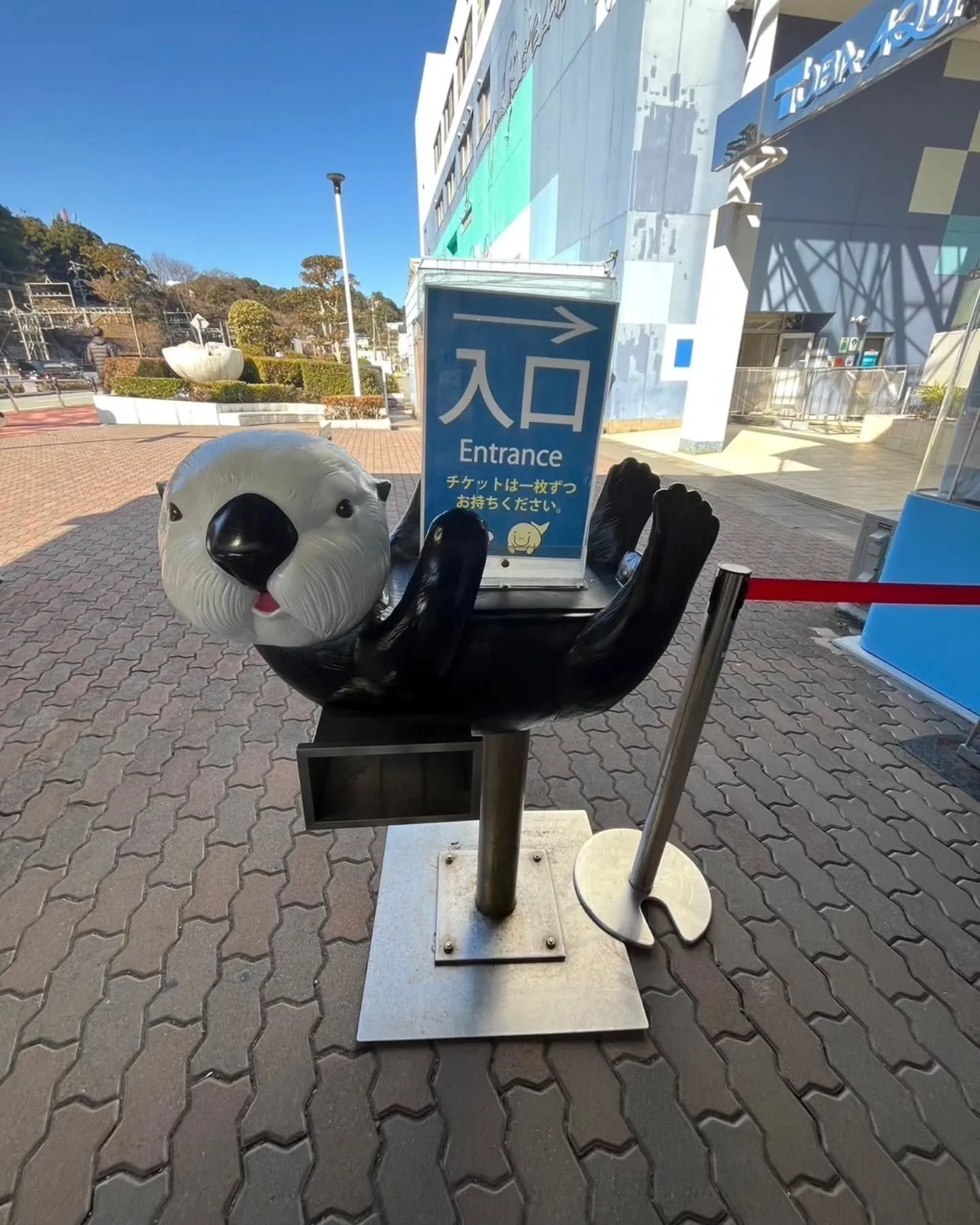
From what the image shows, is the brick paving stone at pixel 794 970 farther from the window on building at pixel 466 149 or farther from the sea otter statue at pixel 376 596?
the window on building at pixel 466 149

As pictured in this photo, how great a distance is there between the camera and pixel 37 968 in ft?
5.61

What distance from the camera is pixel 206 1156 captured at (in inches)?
51.8

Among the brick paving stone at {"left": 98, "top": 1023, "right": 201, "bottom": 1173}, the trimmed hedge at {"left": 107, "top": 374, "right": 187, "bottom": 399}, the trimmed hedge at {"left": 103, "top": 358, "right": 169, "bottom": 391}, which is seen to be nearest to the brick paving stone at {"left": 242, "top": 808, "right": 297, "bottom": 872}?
the brick paving stone at {"left": 98, "top": 1023, "right": 201, "bottom": 1173}

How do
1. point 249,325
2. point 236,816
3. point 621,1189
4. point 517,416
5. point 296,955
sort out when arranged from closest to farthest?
point 517,416
point 621,1189
point 296,955
point 236,816
point 249,325

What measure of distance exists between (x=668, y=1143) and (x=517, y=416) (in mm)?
1680

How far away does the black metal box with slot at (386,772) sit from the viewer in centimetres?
101

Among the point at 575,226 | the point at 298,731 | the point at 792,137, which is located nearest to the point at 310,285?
the point at 575,226

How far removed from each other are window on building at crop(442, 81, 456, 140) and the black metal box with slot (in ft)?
123

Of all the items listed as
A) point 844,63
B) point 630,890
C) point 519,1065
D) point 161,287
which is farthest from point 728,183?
point 161,287

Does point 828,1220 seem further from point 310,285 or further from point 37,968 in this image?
point 310,285

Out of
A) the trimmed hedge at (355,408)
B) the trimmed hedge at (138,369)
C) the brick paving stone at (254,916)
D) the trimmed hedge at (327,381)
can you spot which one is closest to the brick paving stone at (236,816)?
the brick paving stone at (254,916)

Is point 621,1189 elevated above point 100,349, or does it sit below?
below

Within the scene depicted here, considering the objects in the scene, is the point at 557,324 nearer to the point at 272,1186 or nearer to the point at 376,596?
the point at 376,596

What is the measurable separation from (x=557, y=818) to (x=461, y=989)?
0.76 metres
